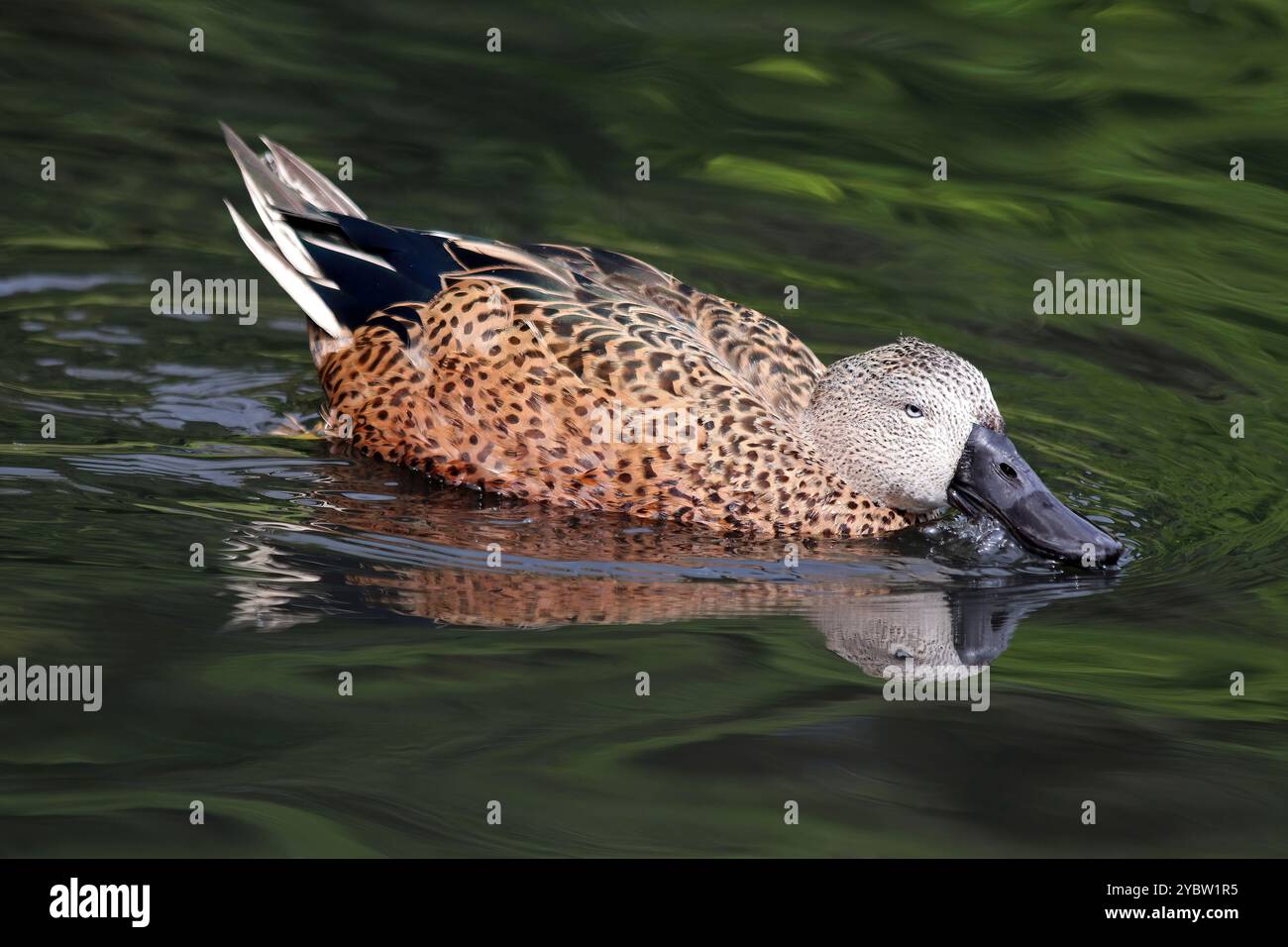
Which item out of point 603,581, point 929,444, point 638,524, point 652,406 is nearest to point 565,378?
point 652,406

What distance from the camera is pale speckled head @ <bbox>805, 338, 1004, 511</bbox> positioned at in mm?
8258

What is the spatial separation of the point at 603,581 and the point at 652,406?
113cm

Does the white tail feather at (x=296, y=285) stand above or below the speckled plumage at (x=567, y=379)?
above

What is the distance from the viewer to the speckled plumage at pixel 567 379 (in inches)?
328

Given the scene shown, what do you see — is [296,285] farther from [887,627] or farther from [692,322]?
[887,627]

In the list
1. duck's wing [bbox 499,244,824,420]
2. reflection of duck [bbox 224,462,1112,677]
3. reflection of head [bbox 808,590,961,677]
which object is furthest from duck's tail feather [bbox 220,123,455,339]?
reflection of head [bbox 808,590,961,677]

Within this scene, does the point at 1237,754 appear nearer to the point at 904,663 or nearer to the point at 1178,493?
the point at 904,663

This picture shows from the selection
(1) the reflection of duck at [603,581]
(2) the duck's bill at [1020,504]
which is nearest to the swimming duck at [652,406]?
(2) the duck's bill at [1020,504]

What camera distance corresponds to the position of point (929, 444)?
8.31 metres

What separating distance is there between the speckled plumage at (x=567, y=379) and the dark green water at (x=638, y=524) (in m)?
0.24

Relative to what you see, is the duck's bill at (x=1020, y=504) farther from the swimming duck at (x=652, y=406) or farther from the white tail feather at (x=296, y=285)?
the white tail feather at (x=296, y=285)

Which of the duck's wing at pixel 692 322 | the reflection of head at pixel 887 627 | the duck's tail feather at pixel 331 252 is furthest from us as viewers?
the duck's tail feather at pixel 331 252

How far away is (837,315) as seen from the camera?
35.3ft

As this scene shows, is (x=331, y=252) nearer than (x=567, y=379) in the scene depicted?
No
